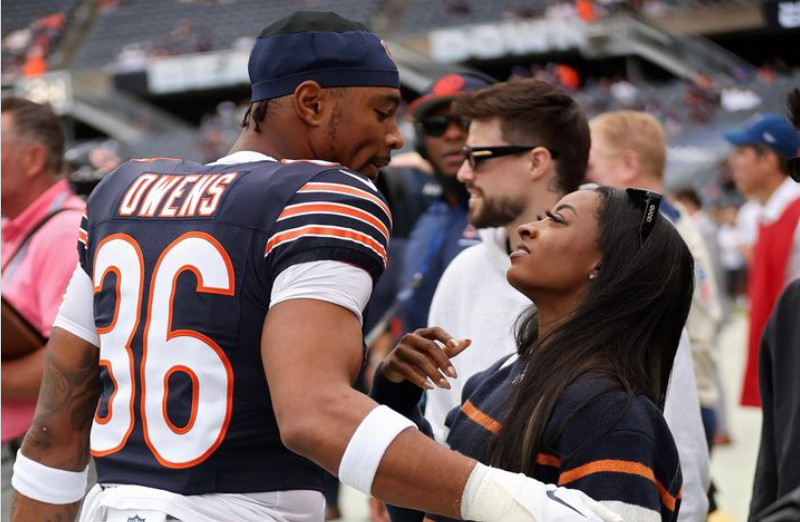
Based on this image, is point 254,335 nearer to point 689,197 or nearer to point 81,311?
point 81,311

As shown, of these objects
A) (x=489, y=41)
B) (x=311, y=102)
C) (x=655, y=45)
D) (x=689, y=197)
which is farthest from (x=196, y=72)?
(x=311, y=102)

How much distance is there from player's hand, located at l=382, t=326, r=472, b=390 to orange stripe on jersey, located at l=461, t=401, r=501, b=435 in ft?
0.48

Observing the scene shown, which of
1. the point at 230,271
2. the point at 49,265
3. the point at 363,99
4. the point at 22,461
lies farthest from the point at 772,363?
the point at 49,265

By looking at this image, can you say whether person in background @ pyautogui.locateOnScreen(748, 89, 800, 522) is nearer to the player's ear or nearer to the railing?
the player's ear

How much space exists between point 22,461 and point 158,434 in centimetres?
47

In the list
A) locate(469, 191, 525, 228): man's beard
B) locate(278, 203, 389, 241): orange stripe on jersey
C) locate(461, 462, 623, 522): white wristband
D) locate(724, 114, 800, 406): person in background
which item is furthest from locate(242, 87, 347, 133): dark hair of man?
locate(724, 114, 800, 406): person in background

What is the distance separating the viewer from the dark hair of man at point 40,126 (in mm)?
3805

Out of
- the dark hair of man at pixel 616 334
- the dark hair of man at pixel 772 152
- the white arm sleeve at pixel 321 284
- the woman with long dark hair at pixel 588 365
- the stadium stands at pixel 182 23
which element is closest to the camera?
the white arm sleeve at pixel 321 284

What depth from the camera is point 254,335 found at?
198cm

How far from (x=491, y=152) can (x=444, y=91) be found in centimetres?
112

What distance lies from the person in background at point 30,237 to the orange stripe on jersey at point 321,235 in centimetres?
161

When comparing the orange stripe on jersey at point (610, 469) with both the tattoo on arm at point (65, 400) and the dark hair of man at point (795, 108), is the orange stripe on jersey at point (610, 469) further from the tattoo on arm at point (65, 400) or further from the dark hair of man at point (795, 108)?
the dark hair of man at point (795, 108)

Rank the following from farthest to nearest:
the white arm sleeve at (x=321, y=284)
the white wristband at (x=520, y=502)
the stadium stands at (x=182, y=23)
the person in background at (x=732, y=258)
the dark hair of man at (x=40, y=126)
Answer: the stadium stands at (x=182, y=23) → the person in background at (x=732, y=258) → the dark hair of man at (x=40, y=126) → the white arm sleeve at (x=321, y=284) → the white wristband at (x=520, y=502)

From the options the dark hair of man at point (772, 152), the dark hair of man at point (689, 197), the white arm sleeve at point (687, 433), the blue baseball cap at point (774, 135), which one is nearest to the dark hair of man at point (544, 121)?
the white arm sleeve at point (687, 433)
